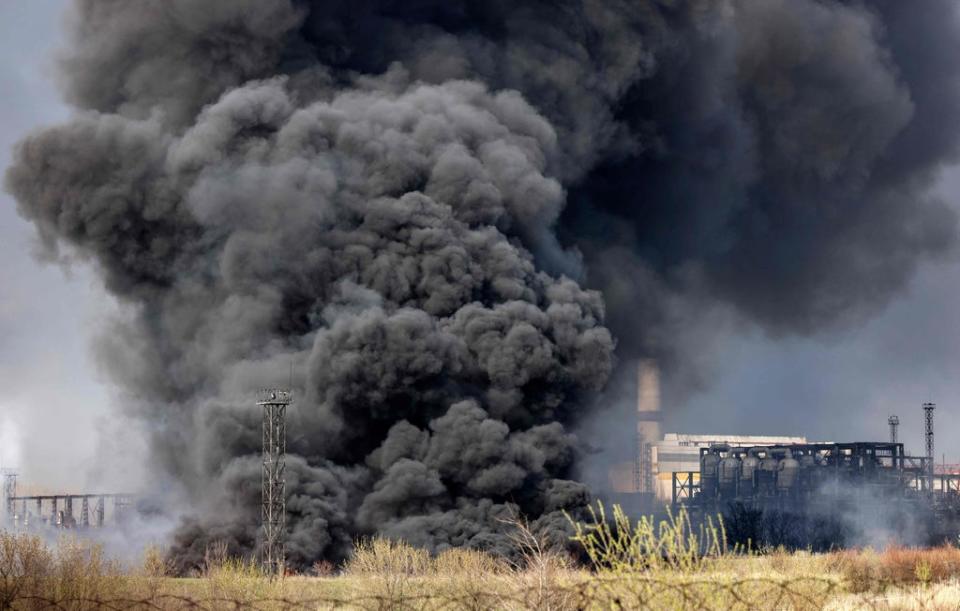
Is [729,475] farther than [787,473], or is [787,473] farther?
[729,475]

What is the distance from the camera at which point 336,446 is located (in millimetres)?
77625

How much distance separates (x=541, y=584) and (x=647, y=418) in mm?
96240

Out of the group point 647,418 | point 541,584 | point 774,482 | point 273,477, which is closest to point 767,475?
point 774,482

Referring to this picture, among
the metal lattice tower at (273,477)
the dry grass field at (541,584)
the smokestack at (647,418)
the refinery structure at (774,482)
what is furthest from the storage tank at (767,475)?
the metal lattice tower at (273,477)

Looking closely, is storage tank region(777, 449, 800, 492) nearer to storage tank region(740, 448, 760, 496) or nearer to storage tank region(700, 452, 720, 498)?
storage tank region(740, 448, 760, 496)

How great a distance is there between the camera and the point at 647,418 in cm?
12712

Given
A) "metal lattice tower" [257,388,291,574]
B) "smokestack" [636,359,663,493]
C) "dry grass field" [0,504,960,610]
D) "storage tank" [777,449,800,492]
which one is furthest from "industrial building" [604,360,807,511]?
"dry grass field" [0,504,960,610]

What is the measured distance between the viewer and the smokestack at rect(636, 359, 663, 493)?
122 metres

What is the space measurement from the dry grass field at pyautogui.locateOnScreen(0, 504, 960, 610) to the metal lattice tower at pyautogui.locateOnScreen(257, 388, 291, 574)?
276 inches

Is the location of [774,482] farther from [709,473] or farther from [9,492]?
[9,492]

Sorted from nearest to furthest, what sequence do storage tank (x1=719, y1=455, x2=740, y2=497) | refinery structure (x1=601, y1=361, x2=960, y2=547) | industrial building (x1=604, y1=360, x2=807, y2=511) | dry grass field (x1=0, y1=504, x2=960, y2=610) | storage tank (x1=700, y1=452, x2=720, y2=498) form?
dry grass field (x1=0, y1=504, x2=960, y2=610) < refinery structure (x1=601, y1=361, x2=960, y2=547) < storage tank (x1=719, y1=455, x2=740, y2=497) < storage tank (x1=700, y1=452, x2=720, y2=498) < industrial building (x1=604, y1=360, x2=807, y2=511)

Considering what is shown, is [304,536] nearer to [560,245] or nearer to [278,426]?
[278,426]

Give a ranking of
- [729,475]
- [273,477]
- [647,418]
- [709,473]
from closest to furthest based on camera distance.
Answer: [273,477]
[729,475]
[709,473]
[647,418]

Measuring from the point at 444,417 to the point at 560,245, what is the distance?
18371mm
